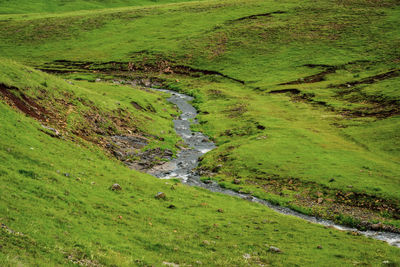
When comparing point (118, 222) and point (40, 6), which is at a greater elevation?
point (40, 6)

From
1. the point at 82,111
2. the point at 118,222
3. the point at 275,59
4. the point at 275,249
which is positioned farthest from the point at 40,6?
the point at 275,249

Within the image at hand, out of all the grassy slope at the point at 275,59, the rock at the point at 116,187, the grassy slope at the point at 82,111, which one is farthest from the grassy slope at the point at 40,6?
the rock at the point at 116,187

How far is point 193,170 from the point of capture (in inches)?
1633

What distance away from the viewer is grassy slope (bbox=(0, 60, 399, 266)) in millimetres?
16922

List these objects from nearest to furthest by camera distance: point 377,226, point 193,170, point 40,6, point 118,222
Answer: point 118,222 < point 377,226 < point 193,170 < point 40,6

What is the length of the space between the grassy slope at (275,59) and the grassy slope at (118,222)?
1072 cm

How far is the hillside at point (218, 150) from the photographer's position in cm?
2033

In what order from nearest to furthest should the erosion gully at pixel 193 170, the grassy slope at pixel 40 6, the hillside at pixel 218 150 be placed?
the hillside at pixel 218 150 < the erosion gully at pixel 193 170 < the grassy slope at pixel 40 6

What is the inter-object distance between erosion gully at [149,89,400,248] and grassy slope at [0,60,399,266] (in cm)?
249

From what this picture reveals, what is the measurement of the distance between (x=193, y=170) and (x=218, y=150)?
6.77 metres

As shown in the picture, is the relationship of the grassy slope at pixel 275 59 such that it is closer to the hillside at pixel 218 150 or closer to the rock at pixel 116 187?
the hillside at pixel 218 150

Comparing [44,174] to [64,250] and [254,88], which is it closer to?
[64,250]

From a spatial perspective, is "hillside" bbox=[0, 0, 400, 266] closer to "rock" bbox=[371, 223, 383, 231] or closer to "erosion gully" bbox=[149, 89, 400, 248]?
"rock" bbox=[371, 223, 383, 231]

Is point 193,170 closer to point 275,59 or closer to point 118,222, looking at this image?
point 118,222
